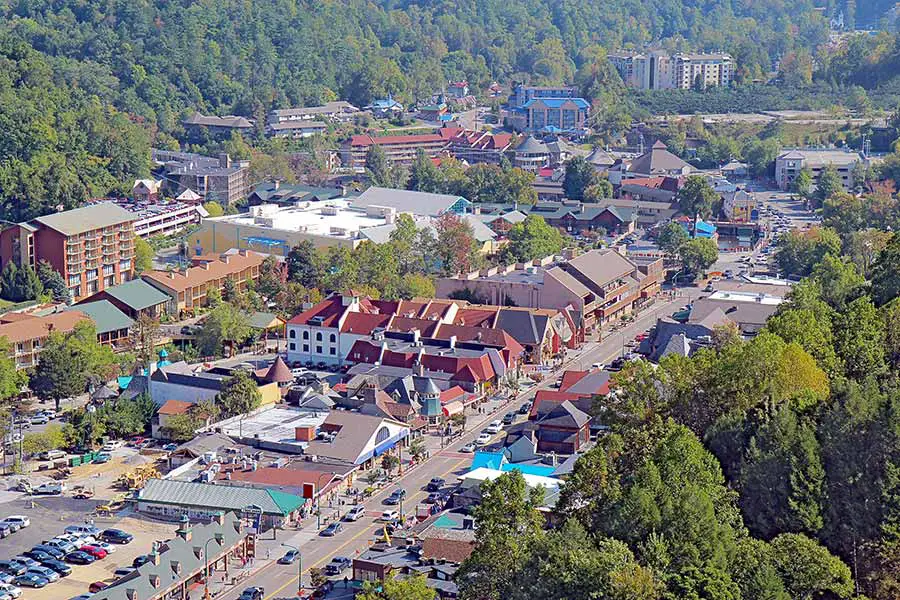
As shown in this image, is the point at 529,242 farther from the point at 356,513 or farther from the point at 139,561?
the point at 139,561

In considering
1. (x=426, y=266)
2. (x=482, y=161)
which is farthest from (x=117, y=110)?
(x=426, y=266)

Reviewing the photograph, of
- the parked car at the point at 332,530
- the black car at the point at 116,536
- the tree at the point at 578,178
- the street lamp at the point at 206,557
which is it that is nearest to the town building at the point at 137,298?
the black car at the point at 116,536

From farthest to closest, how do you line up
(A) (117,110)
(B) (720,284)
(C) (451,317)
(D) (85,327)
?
(A) (117,110), (B) (720,284), (C) (451,317), (D) (85,327)

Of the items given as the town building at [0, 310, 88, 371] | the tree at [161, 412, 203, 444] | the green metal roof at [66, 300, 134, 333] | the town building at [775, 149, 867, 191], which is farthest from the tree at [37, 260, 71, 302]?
the town building at [775, 149, 867, 191]

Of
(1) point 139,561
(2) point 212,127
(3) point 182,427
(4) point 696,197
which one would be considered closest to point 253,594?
(1) point 139,561

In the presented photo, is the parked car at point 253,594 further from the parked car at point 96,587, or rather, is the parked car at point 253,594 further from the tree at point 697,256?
the tree at point 697,256

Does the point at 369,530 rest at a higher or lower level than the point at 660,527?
lower

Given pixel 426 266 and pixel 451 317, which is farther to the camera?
pixel 426 266

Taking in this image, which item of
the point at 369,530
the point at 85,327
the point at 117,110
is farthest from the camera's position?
the point at 117,110

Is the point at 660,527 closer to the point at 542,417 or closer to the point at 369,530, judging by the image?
the point at 369,530
